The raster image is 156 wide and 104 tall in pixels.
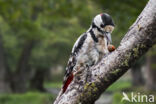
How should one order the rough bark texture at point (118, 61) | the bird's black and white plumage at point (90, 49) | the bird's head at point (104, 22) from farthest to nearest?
1. the bird's black and white plumage at point (90, 49)
2. the bird's head at point (104, 22)
3. the rough bark texture at point (118, 61)

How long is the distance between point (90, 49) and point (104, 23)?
302mm

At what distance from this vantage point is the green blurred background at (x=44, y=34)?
34.5 feet

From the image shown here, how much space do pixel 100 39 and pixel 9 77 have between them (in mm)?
14717

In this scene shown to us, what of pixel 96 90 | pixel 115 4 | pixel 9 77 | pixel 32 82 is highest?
pixel 32 82

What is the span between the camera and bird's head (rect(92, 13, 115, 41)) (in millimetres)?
2234

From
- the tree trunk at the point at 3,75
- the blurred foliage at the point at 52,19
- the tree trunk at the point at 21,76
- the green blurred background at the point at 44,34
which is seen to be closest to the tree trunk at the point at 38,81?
the green blurred background at the point at 44,34

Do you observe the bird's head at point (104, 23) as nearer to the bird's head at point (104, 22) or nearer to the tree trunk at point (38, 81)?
the bird's head at point (104, 22)

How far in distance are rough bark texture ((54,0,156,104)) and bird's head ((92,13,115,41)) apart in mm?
145

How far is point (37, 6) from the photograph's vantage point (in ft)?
50.0

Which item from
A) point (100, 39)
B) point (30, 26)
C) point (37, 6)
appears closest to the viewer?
point (100, 39)

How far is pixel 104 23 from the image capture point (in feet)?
7.38

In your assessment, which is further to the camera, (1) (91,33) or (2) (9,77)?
(2) (9,77)

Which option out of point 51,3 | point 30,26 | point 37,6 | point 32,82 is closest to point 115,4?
point 51,3

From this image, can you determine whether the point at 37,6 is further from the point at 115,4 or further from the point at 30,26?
the point at 115,4
